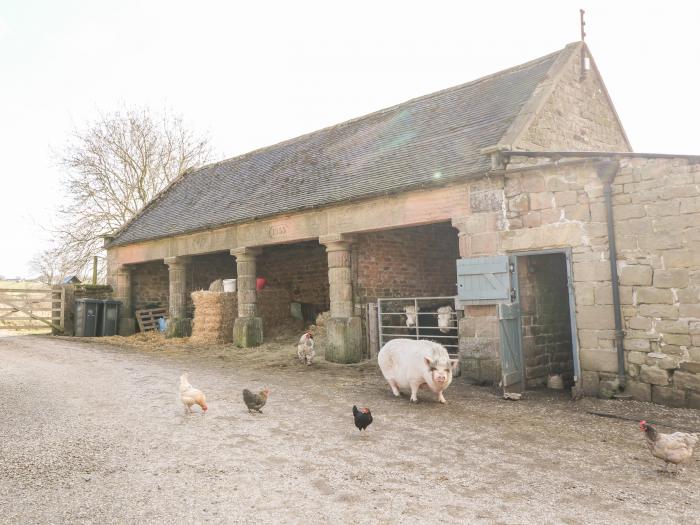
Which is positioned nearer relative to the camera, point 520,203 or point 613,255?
point 613,255

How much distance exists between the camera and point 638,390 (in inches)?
291

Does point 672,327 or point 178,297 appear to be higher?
point 178,297

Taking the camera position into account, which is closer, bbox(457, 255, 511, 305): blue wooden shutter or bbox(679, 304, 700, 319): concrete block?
bbox(679, 304, 700, 319): concrete block

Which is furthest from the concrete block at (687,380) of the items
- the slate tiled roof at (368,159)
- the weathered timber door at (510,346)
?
the slate tiled roof at (368,159)

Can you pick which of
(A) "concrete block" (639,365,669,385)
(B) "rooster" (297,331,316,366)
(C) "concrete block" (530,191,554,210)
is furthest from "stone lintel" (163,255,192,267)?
(A) "concrete block" (639,365,669,385)

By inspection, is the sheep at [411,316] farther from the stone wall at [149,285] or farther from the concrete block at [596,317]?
the stone wall at [149,285]

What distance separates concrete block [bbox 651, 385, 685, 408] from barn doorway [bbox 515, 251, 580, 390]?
1.45 meters

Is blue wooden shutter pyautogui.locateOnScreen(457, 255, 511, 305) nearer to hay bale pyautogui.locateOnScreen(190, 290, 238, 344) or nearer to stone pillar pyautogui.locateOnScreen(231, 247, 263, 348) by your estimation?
stone pillar pyautogui.locateOnScreen(231, 247, 263, 348)

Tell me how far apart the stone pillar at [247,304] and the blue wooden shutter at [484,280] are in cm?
672

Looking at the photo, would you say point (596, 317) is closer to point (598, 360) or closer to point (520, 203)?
point (598, 360)

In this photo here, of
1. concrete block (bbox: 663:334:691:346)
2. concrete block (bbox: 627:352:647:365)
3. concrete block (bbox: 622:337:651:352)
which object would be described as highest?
concrete block (bbox: 663:334:691:346)

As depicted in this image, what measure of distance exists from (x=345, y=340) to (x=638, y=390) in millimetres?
5883

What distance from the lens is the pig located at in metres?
7.01

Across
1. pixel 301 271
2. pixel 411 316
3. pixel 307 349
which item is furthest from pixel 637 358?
pixel 301 271
